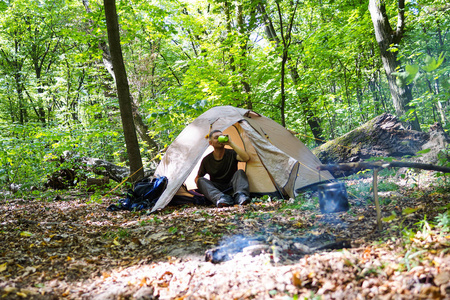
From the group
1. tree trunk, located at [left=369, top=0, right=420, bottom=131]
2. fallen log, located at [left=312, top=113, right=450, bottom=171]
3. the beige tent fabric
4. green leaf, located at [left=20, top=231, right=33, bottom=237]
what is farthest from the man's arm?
tree trunk, located at [left=369, top=0, right=420, bottom=131]

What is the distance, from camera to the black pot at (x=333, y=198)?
2.98 meters

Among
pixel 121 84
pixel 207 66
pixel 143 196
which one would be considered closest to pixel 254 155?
pixel 143 196

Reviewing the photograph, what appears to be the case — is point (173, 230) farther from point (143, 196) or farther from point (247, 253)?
point (143, 196)

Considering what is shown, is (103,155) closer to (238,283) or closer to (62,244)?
(62,244)

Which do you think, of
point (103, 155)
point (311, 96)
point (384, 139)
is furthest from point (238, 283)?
point (103, 155)

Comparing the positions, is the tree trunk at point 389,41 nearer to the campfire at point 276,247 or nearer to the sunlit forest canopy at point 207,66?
the sunlit forest canopy at point 207,66

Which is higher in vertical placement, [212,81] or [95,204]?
[212,81]

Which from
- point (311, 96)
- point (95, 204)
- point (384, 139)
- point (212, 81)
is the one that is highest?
point (212, 81)

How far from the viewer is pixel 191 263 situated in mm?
2285

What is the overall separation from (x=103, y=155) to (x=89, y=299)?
9741mm

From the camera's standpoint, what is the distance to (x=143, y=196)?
4695mm

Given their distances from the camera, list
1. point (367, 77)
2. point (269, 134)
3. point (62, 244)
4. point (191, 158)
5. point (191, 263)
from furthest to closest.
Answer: point (367, 77) → point (269, 134) → point (191, 158) → point (62, 244) → point (191, 263)

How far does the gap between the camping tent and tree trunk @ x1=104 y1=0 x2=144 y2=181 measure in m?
0.74

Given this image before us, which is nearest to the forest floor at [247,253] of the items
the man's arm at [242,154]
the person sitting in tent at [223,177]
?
the person sitting in tent at [223,177]
